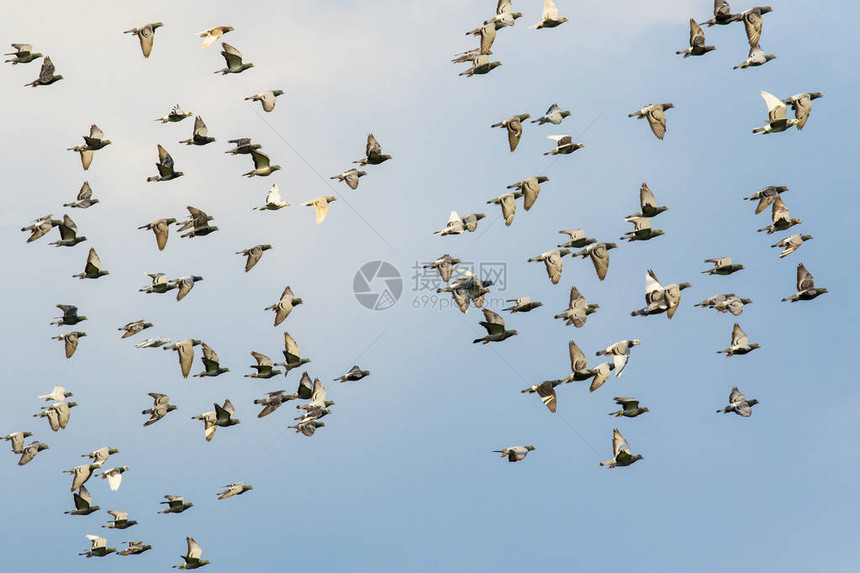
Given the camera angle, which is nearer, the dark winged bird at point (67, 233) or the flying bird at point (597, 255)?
the flying bird at point (597, 255)

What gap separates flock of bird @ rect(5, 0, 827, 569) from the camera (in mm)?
89500

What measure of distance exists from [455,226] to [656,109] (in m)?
14.1

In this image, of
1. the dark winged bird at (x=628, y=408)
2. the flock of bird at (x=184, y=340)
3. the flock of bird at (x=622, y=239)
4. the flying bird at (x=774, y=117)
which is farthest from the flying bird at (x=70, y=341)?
the flying bird at (x=774, y=117)

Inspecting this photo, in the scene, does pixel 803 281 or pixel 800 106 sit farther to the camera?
pixel 803 281

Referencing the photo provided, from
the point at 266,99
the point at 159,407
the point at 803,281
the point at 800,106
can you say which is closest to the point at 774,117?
the point at 800,106

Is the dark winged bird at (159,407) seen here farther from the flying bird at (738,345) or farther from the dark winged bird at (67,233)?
the flying bird at (738,345)

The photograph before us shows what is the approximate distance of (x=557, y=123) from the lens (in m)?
93.8

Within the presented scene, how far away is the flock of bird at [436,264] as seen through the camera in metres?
89.5

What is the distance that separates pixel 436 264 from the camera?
90062 mm

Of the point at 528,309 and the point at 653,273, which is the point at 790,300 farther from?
the point at 528,309

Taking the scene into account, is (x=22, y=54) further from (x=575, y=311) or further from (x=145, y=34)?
(x=575, y=311)

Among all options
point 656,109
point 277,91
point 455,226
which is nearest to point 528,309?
point 455,226

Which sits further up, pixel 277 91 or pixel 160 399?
pixel 277 91

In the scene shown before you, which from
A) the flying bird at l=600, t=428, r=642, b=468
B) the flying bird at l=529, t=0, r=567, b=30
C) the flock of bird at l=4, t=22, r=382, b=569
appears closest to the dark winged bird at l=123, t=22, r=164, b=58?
the flock of bird at l=4, t=22, r=382, b=569
